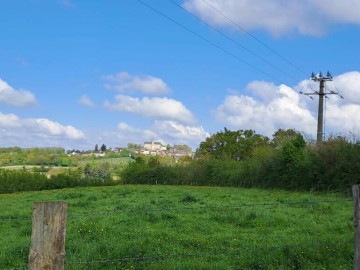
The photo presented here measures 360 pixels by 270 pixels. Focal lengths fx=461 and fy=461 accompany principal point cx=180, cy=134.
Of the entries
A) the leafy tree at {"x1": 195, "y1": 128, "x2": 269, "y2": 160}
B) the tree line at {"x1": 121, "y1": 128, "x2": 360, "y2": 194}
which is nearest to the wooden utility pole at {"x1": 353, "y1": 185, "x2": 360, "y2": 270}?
the tree line at {"x1": 121, "y1": 128, "x2": 360, "y2": 194}

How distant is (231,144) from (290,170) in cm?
4007

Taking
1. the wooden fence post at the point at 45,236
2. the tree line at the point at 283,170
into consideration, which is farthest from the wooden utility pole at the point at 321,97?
the wooden fence post at the point at 45,236

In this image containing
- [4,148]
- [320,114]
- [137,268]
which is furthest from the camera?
[4,148]

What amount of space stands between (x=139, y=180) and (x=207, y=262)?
54.6 m

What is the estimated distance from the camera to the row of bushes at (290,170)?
3459 cm

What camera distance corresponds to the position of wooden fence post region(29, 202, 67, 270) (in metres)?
4.18

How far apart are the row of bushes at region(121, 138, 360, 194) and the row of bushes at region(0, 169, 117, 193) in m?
9.07

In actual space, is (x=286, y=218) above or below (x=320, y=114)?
below

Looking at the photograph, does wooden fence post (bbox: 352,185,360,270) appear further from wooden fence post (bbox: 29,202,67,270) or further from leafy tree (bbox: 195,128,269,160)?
leafy tree (bbox: 195,128,269,160)

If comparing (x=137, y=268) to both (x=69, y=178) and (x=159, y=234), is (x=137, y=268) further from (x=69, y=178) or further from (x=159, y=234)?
(x=69, y=178)

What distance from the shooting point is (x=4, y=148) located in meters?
101

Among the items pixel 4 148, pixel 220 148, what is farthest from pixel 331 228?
pixel 4 148

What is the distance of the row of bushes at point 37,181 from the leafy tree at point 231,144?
1046 inches

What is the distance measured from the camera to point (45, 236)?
419cm
